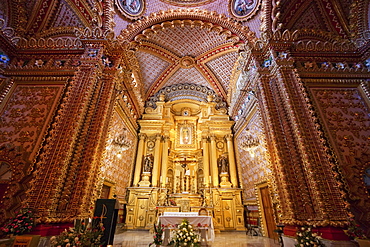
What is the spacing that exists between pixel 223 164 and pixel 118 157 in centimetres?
626

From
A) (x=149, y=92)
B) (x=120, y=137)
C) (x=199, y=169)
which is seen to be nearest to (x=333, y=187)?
(x=120, y=137)

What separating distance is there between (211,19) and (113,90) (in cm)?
588

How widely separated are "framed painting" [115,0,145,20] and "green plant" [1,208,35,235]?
8.25 metres

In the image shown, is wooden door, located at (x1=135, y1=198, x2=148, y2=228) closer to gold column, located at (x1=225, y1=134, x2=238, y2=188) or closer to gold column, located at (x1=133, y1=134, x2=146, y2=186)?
gold column, located at (x1=133, y1=134, x2=146, y2=186)

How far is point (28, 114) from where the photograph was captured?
5.84m

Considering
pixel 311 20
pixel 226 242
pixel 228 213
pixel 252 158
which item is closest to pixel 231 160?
pixel 252 158

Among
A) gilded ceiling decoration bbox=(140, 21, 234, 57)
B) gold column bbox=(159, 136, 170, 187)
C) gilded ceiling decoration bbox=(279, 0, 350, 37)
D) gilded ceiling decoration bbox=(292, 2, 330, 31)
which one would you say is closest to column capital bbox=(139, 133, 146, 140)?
gold column bbox=(159, 136, 170, 187)

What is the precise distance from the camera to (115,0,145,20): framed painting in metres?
8.18

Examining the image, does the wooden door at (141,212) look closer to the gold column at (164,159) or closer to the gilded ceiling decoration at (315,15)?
the gold column at (164,159)

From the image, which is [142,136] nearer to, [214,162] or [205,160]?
[205,160]

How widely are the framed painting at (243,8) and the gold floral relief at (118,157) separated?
754 cm

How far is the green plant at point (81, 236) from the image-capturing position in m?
3.54

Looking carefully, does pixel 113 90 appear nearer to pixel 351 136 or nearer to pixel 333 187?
pixel 333 187

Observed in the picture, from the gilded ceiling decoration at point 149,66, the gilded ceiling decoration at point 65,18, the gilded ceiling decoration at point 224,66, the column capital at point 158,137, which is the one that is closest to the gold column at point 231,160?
the gilded ceiling decoration at point 224,66
